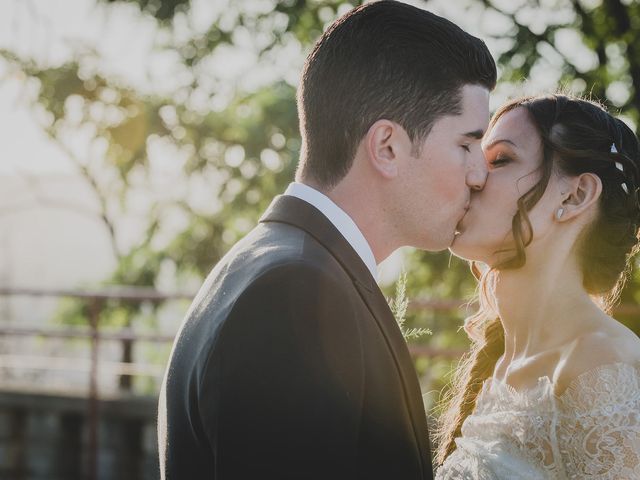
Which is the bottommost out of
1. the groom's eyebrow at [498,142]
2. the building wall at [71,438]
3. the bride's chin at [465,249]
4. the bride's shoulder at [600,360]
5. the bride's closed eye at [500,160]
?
the building wall at [71,438]

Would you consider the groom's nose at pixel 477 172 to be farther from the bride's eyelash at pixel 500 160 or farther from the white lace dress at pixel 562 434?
the white lace dress at pixel 562 434

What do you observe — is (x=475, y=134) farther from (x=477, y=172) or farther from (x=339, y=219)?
(x=339, y=219)

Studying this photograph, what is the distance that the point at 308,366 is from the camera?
1.69 metres

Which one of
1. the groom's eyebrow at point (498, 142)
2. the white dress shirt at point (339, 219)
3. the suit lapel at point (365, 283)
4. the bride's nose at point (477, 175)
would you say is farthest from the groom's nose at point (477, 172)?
the suit lapel at point (365, 283)

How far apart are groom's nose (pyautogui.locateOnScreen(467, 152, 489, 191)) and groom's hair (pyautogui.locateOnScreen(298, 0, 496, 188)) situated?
269mm

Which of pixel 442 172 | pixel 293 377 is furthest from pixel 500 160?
pixel 293 377

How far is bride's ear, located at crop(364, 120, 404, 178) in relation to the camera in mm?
2166

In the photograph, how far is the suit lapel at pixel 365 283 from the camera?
6.39 feet

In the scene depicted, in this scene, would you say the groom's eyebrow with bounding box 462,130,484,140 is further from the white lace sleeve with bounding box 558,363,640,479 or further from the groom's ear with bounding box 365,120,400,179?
the white lace sleeve with bounding box 558,363,640,479

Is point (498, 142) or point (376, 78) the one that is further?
point (498, 142)

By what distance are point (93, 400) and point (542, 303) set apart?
5.08 metres

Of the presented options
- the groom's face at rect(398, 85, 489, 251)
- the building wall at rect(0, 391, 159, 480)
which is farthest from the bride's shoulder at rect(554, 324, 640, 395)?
the building wall at rect(0, 391, 159, 480)

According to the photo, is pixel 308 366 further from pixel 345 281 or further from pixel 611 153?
pixel 611 153

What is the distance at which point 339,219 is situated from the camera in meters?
2.15
